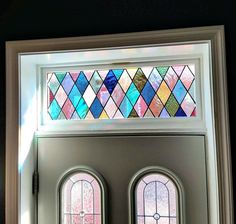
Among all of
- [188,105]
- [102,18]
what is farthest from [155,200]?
[102,18]

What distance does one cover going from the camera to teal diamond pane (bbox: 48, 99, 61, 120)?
1651mm

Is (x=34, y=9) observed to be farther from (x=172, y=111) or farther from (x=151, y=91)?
(x=172, y=111)

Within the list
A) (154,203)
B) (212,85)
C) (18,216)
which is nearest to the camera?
(212,85)

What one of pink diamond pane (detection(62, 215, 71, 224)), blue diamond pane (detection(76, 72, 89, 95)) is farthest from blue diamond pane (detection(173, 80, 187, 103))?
pink diamond pane (detection(62, 215, 71, 224))

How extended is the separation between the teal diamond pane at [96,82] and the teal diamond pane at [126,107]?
15cm

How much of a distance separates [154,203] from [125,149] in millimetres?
284

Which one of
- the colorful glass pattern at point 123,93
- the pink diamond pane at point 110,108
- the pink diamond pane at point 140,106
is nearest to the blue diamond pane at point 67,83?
the colorful glass pattern at point 123,93

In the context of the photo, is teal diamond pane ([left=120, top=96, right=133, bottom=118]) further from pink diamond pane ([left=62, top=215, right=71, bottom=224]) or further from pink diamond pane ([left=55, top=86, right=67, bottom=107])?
pink diamond pane ([left=62, top=215, right=71, bottom=224])

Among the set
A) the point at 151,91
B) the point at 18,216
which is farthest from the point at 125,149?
the point at 18,216

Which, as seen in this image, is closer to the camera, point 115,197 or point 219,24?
point 219,24

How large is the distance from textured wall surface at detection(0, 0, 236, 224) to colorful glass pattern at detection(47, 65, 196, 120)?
0.91 ft

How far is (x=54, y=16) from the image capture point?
4.65 feet

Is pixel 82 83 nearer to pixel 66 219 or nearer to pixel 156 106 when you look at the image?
pixel 156 106

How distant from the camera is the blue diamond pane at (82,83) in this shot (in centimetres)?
163
